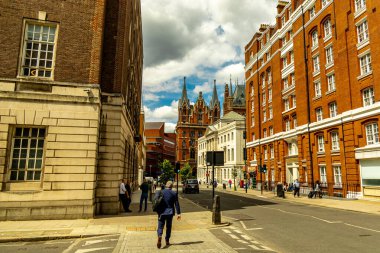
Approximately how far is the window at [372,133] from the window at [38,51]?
74.9ft

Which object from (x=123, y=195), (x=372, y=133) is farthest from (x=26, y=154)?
(x=372, y=133)

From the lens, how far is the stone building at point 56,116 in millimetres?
12492

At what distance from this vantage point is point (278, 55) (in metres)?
39.3

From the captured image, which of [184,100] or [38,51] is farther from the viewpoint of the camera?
[184,100]

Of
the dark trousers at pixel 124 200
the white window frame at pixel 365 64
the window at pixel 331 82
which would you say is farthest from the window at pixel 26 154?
the window at pixel 331 82

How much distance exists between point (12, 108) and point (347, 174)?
82.0 ft

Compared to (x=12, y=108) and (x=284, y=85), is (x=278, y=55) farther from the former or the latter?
(x=12, y=108)

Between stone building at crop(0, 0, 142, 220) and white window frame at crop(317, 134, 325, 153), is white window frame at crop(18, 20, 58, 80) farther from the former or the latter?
white window frame at crop(317, 134, 325, 153)

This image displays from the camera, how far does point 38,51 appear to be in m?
13.7

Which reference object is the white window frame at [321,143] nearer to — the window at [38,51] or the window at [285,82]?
the window at [285,82]

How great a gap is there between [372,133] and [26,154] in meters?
23.8

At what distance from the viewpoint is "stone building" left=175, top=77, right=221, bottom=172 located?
349 feet

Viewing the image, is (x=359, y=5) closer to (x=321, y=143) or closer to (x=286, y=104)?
(x=321, y=143)

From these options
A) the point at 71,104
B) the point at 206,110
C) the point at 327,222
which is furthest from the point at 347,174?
the point at 206,110
